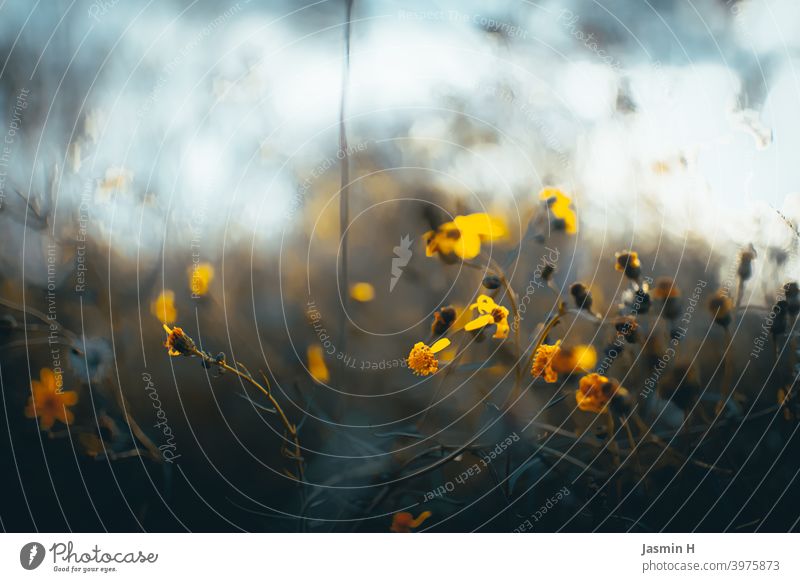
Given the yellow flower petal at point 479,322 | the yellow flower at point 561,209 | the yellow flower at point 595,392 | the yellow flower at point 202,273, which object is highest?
the yellow flower at point 561,209

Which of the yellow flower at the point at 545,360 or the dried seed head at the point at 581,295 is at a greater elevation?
the dried seed head at the point at 581,295

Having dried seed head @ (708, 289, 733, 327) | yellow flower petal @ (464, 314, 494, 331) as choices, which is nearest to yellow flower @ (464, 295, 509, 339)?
yellow flower petal @ (464, 314, 494, 331)

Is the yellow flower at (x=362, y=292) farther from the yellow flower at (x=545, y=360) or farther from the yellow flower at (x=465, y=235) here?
the yellow flower at (x=545, y=360)

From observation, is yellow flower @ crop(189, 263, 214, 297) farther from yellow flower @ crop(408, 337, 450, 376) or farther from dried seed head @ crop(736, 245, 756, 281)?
dried seed head @ crop(736, 245, 756, 281)

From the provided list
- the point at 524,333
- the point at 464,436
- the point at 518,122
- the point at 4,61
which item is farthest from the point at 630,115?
the point at 4,61

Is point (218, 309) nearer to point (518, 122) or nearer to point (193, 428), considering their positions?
point (193, 428)

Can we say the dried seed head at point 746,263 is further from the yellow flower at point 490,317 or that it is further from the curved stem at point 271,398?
the curved stem at point 271,398

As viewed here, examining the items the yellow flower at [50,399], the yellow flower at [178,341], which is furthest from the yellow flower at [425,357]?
the yellow flower at [50,399]

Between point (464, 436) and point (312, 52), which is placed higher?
point (312, 52)

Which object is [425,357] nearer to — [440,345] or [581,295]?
[440,345]
